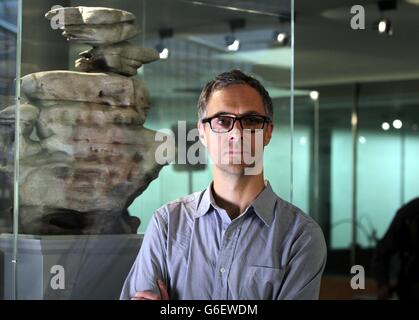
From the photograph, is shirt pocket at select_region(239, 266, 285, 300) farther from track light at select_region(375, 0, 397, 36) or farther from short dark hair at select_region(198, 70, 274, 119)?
track light at select_region(375, 0, 397, 36)

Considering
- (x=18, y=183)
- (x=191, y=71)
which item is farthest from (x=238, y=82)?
(x=191, y=71)

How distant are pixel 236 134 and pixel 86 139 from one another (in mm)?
555

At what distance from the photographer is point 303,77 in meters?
6.34

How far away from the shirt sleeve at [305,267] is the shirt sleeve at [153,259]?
21 centimetres

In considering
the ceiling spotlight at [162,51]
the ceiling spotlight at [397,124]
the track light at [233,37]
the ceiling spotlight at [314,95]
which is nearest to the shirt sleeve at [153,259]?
the ceiling spotlight at [162,51]

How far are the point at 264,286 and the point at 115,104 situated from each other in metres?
0.69

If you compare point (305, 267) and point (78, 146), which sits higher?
point (78, 146)

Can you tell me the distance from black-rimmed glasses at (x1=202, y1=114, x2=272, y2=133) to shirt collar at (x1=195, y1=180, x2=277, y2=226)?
106mm

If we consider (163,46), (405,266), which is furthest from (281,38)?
(405,266)

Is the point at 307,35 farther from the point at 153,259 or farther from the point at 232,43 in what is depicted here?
the point at 153,259

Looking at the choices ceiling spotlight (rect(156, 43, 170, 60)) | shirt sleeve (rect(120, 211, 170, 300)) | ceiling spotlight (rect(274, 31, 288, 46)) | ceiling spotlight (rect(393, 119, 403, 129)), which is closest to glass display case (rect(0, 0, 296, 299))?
ceiling spotlight (rect(156, 43, 170, 60))

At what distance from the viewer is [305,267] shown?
1.48 metres

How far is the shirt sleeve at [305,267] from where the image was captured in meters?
1.47

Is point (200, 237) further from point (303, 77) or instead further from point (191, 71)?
point (303, 77)
